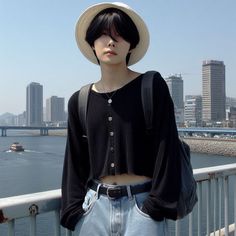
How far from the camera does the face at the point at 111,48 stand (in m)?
1.56

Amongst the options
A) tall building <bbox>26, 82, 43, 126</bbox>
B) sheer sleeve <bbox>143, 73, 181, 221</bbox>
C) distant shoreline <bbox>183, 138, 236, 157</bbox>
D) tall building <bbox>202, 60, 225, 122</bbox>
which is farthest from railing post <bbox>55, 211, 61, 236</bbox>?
tall building <bbox>26, 82, 43, 126</bbox>

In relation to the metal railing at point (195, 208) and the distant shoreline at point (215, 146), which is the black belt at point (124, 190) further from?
the distant shoreline at point (215, 146)

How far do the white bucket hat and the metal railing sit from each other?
632 mm

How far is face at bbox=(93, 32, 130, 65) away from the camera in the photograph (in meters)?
1.56

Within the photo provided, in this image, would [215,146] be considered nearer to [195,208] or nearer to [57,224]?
[195,208]

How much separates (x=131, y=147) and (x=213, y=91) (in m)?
91.0

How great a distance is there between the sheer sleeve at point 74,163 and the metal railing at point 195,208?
3.7 inches

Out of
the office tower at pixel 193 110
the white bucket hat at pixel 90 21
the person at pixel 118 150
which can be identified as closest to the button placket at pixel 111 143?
the person at pixel 118 150

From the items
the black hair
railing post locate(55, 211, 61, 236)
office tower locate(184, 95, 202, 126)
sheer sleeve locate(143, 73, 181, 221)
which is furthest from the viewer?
office tower locate(184, 95, 202, 126)

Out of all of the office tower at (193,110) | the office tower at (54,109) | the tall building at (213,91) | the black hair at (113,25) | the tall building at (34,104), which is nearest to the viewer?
the black hair at (113,25)

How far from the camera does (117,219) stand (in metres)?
1.50

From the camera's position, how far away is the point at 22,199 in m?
1.54

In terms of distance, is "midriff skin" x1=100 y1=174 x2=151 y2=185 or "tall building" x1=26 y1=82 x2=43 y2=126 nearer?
"midriff skin" x1=100 y1=174 x2=151 y2=185

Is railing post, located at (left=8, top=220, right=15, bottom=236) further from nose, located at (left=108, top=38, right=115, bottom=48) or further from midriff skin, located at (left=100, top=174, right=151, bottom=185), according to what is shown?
nose, located at (left=108, top=38, right=115, bottom=48)
